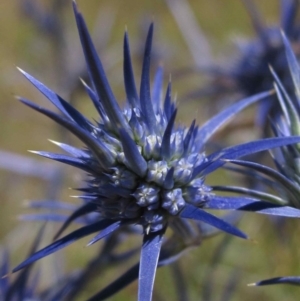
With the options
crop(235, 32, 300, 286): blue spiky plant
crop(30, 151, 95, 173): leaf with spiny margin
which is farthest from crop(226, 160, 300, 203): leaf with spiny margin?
crop(30, 151, 95, 173): leaf with spiny margin

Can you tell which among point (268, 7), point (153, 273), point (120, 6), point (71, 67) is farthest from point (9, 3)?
point (153, 273)

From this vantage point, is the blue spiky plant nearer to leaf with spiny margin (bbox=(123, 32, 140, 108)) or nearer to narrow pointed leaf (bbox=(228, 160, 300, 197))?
narrow pointed leaf (bbox=(228, 160, 300, 197))

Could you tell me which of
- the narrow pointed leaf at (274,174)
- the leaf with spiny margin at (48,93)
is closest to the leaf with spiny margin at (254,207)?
the narrow pointed leaf at (274,174)

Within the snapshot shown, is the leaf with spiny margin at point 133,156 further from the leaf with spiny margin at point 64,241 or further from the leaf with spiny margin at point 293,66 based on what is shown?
the leaf with spiny margin at point 293,66

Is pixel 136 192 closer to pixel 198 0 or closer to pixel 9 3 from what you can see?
pixel 198 0

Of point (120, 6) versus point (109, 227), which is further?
point (120, 6)

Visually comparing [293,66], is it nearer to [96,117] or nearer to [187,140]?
[187,140]
